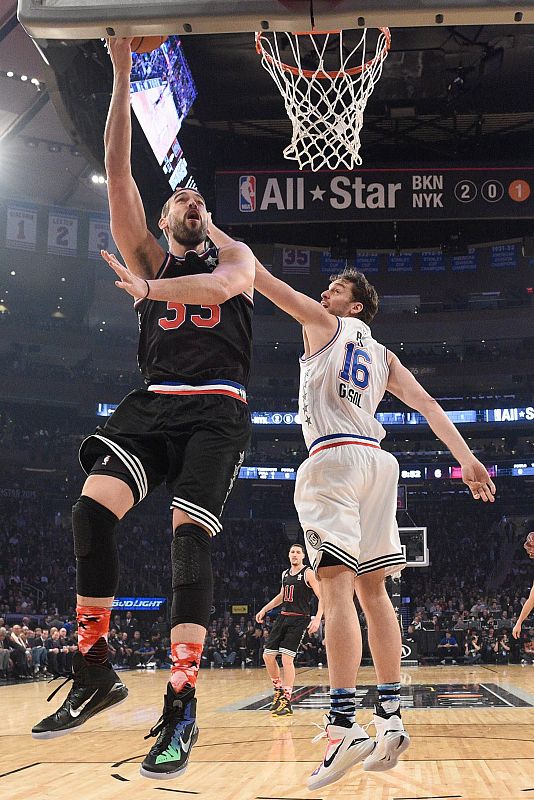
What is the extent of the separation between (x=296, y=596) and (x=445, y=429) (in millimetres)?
7596

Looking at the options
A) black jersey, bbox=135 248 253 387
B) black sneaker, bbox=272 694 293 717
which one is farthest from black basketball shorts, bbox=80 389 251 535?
black sneaker, bbox=272 694 293 717

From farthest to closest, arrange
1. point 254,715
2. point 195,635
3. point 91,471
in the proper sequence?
point 254,715
point 91,471
point 195,635

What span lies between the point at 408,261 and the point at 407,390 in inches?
1113

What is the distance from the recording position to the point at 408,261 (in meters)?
32.8

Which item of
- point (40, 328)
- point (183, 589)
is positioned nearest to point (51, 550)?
point (40, 328)

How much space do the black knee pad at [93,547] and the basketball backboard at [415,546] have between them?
15.9 metres

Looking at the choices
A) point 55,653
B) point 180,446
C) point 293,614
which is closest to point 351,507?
point 180,446

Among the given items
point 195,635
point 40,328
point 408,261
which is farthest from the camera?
point 40,328

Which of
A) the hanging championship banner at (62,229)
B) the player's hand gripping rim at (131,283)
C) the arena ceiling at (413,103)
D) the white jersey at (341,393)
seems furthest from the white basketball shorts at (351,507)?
the hanging championship banner at (62,229)

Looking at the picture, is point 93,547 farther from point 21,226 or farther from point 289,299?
point 21,226

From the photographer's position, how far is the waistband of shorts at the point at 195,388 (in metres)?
4.07

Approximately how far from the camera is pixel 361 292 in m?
5.60

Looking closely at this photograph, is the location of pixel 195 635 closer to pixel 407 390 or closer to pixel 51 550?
→ pixel 407 390

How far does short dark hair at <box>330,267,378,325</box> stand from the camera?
5.55m
